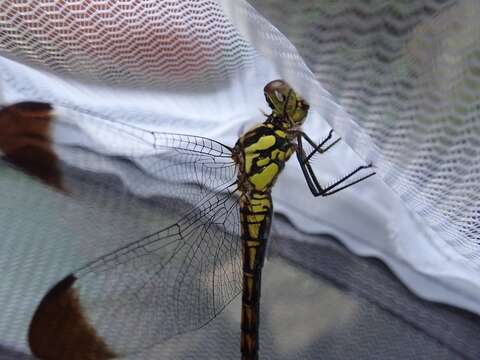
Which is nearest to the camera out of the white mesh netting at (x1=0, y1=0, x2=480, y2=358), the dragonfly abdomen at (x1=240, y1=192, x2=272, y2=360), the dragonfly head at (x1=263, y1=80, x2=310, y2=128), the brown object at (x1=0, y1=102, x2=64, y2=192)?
the white mesh netting at (x1=0, y1=0, x2=480, y2=358)

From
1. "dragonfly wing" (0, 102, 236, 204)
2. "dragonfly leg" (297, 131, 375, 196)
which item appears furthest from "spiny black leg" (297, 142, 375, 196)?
"dragonfly wing" (0, 102, 236, 204)

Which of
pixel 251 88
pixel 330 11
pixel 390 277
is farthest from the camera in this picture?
pixel 390 277

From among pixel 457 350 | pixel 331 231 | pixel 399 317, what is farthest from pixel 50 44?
pixel 457 350

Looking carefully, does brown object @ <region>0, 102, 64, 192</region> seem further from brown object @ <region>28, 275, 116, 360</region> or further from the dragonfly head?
the dragonfly head

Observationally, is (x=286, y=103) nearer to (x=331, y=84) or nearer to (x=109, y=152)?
(x=331, y=84)

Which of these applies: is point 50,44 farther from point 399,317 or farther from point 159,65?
point 399,317

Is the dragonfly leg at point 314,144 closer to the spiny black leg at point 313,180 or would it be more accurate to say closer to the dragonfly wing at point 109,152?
the spiny black leg at point 313,180

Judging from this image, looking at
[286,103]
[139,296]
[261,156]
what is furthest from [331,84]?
[139,296]
